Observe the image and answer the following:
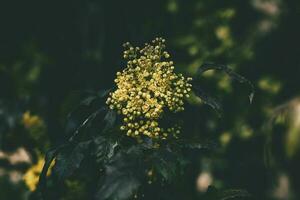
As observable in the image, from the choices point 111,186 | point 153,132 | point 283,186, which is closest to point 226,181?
point 283,186

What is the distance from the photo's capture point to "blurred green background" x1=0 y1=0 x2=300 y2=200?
2541 millimetres

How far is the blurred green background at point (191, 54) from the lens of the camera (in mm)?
2541

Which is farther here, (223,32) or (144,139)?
(223,32)

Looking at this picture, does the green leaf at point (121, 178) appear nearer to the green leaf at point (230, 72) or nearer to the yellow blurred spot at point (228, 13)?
the green leaf at point (230, 72)

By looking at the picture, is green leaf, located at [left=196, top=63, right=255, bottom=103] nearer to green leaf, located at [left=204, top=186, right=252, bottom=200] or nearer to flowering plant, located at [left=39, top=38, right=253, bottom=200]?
flowering plant, located at [left=39, top=38, right=253, bottom=200]

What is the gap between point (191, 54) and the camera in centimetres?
250

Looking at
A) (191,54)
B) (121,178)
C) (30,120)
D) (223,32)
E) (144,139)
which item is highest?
(223,32)

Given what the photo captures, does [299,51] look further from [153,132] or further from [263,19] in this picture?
[153,132]

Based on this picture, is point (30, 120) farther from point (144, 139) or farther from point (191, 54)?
point (144, 139)

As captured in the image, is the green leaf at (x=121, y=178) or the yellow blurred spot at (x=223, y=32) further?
the yellow blurred spot at (x=223, y=32)

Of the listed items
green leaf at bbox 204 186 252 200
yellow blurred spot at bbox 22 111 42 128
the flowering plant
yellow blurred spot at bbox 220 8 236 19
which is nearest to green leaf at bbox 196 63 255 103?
the flowering plant

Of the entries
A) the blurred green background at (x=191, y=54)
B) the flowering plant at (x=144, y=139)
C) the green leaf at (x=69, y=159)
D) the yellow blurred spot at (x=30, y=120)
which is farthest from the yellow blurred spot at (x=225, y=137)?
the green leaf at (x=69, y=159)

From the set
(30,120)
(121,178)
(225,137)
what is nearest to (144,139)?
(121,178)

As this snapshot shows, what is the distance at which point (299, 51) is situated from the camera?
269 centimetres
